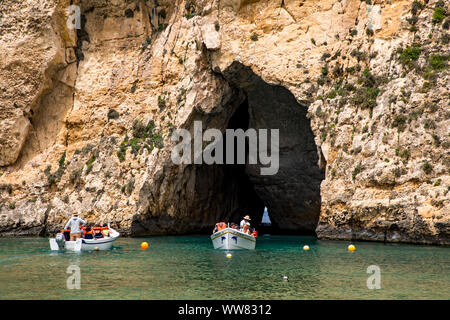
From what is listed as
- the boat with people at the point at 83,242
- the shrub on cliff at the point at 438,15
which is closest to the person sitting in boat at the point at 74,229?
→ the boat with people at the point at 83,242

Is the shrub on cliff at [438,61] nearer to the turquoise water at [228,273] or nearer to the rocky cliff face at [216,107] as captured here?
the rocky cliff face at [216,107]

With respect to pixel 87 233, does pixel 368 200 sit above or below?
above

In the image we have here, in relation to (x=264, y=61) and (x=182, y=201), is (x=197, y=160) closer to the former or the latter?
(x=182, y=201)

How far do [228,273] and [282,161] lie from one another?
2879cm

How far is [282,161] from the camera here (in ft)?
A: 149

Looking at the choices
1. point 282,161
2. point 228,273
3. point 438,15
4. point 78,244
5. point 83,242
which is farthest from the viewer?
point 282,161

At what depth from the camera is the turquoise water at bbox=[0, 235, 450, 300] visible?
13.5 m

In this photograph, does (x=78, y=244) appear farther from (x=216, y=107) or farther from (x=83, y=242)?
(x=216, y=107)

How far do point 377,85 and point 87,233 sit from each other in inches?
799

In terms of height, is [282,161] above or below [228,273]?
above

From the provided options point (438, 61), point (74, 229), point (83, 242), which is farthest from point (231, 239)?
point (438, 61)

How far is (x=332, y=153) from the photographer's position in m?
32.6
